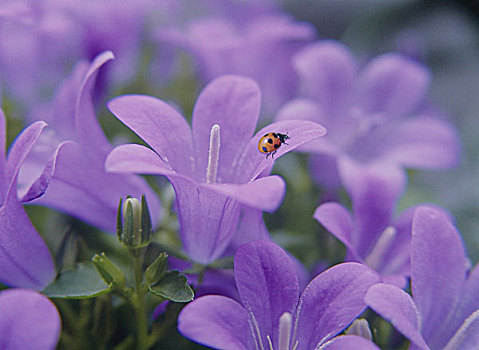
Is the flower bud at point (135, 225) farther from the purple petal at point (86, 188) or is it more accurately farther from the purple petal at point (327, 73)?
the purple petal at point (327, 73)

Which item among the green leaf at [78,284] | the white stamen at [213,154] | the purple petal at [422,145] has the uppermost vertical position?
the white stamen at [213,154]

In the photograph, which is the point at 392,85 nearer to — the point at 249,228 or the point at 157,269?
the point at 249,228

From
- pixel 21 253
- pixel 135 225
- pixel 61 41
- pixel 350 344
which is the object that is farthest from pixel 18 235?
pixel 61 41

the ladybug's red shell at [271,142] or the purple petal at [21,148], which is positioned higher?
the ladybug's red shell at [271,142]

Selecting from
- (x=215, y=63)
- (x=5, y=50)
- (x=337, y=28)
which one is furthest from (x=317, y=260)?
(x=337, y=28)

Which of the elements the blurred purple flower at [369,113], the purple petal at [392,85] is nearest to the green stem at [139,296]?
the blurred purple flower at [369,113]

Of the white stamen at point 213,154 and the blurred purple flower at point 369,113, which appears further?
the blurred purple flower at point 369,113

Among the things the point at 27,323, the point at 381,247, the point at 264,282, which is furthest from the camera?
the point at 381,247

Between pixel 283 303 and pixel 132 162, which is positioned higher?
pixel 132 162
